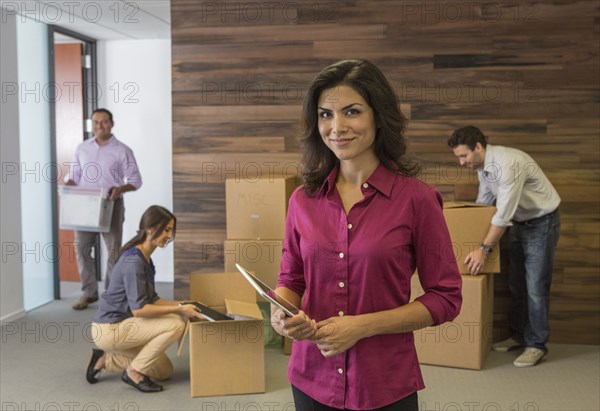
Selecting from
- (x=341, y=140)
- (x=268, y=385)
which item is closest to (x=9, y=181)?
(x=268, y=385)

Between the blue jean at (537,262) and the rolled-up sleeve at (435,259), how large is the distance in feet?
9.12

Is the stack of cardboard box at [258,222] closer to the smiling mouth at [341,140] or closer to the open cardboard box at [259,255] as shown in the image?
the open cardboard box at [259,255]

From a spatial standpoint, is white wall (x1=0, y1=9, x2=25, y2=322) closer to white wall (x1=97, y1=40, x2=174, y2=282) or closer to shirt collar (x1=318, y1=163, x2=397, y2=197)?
white wall (x1=97, y1=40, x2=174, y2=282)

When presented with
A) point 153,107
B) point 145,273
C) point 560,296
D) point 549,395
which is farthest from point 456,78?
point 153,107

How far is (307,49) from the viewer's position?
4516 mm

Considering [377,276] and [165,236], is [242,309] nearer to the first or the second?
[165,236]

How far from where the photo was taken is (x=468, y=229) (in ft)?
13.1

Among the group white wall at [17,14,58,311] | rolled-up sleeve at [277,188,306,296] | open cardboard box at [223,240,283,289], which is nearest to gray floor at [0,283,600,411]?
open cardboard box at [223,240,283,289]

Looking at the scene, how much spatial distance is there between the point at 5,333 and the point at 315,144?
152 inches

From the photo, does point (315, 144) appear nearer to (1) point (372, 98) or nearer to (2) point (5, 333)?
(1) point (372, 98)

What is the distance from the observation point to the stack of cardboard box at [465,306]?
3.96 metres

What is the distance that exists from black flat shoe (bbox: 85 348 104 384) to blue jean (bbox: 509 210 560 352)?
A: 2455mm

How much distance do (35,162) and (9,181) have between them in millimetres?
504

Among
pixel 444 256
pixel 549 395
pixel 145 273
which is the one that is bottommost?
pixel 549 395
